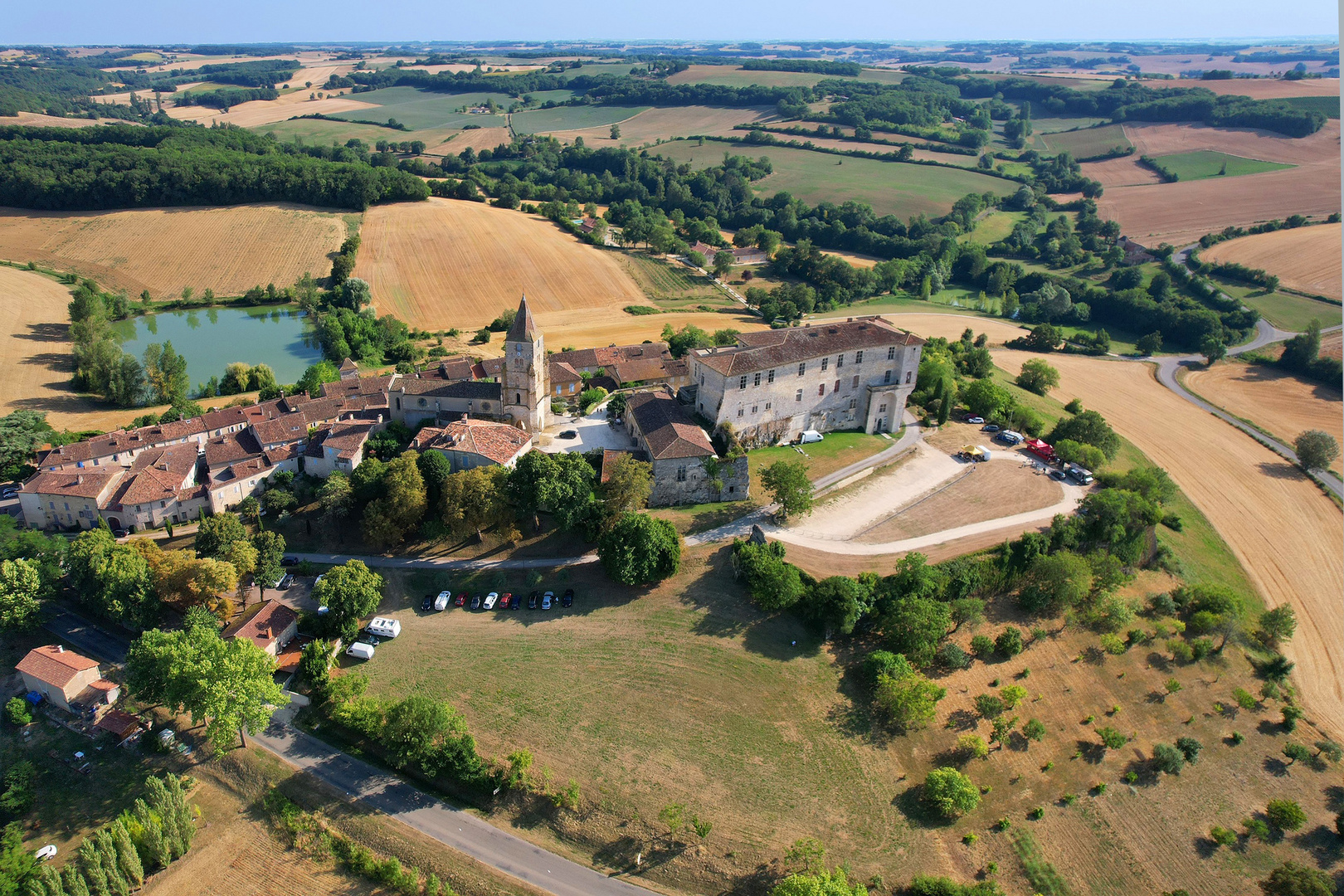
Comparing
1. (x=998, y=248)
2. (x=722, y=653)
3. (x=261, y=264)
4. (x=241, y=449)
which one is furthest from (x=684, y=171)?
(x=722, y=653)

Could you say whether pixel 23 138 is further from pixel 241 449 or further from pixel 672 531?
pixel 672 531

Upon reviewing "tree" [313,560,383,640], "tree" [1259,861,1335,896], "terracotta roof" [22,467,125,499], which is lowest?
"tree" [1259,861,1335,896]

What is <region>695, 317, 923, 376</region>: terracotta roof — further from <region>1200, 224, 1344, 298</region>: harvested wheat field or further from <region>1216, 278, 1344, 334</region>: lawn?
<region>1200, 224, 1344, 298</region>: harvested wheat field

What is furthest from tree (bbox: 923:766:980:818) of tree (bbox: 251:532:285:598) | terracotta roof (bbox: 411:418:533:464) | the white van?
tree (bbox: 251:532:285:598)

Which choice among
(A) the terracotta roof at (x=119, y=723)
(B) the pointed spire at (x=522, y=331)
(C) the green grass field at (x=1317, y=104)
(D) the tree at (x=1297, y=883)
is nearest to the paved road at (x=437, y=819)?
(A) the terracotta roof at (x=119, y=723)

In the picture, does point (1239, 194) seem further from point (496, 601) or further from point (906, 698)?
point (496, 601)
